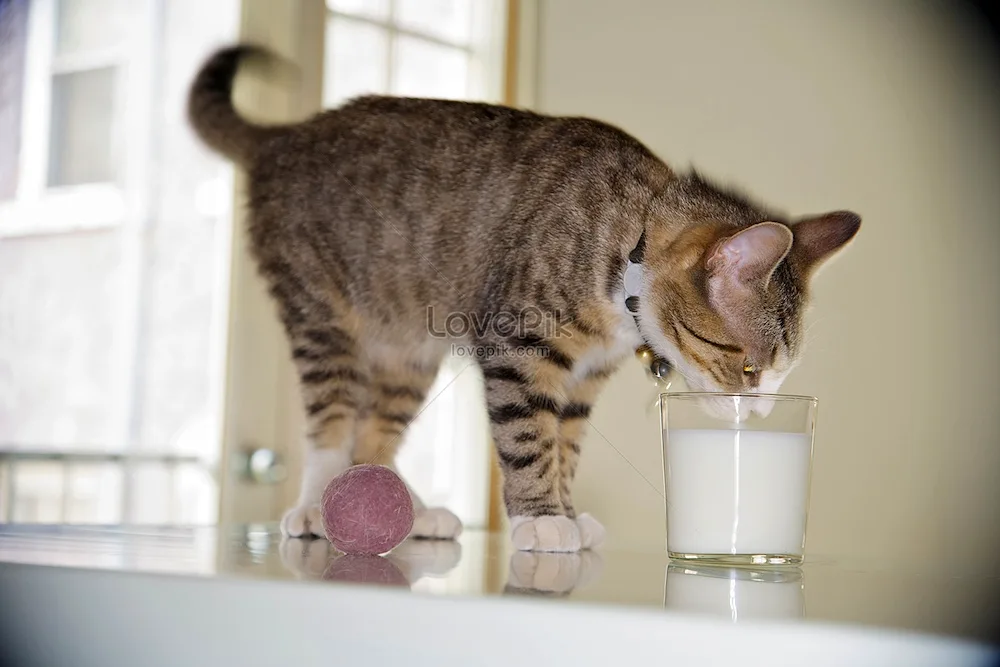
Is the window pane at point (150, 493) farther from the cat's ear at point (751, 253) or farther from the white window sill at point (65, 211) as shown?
the cat's ear at point (751, 253)

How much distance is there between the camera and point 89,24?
2.51 meters

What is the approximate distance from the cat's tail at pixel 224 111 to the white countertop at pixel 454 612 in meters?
1.05

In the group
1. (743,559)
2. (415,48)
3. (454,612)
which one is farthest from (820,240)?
(415,48)

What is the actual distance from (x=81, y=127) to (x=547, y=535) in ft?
6.14

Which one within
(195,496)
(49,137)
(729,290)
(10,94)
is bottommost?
(195,496)

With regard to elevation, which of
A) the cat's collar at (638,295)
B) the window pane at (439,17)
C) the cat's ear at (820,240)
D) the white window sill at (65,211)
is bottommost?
the cat's collar at (638,295)

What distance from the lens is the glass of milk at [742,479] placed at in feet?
3.01

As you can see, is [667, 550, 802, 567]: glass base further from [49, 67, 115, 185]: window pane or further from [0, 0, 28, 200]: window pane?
[0, 0, 28, 200]: window pane

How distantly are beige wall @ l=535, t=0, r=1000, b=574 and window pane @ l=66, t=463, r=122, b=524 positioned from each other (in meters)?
1.25

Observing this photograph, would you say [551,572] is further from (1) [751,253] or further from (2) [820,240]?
(2) [820,240]

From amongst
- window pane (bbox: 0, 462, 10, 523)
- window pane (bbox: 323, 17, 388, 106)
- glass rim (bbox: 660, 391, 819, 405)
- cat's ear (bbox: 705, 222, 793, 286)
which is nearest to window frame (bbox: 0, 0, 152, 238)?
window pane (bbox: 323, 17, 388, 106)

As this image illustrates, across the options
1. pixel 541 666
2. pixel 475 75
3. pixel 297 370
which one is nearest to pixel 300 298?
pixel 297 370

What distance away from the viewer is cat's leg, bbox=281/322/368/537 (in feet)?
5.00

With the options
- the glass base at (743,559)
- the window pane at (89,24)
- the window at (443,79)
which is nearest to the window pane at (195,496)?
the window at (443,79)
